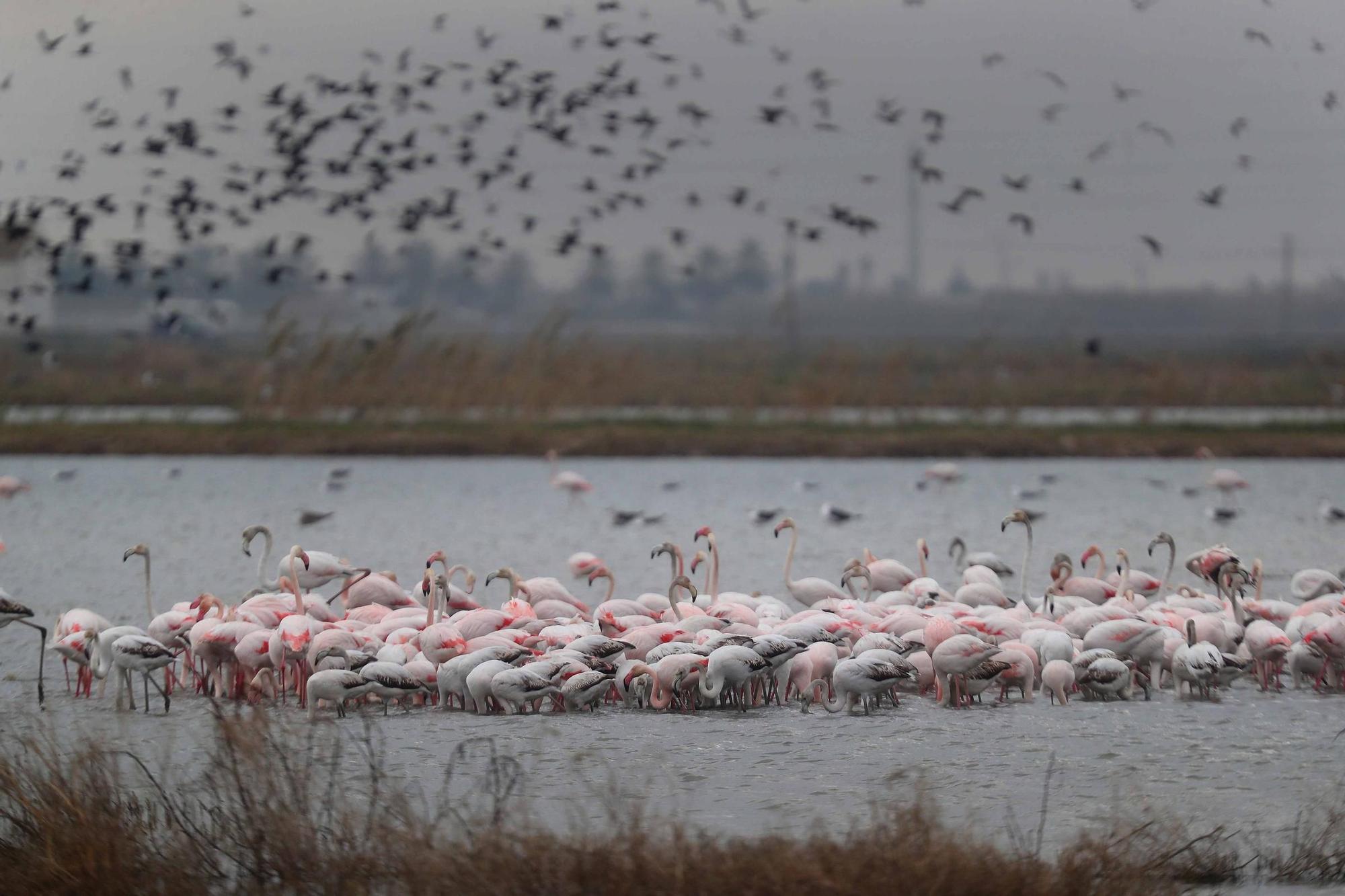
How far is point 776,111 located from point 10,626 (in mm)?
10678

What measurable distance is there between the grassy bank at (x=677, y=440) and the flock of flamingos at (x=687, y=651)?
1598 cm

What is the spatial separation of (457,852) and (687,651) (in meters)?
3.48

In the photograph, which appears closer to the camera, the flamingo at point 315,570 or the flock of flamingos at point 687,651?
the flock of flamingos at point 687,651

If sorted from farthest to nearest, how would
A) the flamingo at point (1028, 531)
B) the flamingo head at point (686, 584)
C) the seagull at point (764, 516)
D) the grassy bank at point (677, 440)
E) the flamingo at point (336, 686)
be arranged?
the grassy bank at point (677, 440)
the seagull at point (764, 516)
the flamingo at point (1028, 531)
the flamingo head at point (686, 584)
the flamingo at point (336, 686)

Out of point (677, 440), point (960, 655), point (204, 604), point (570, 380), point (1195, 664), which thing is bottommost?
point (677, 440)

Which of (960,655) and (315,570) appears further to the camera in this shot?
(315,570)

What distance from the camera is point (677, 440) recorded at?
26.0m

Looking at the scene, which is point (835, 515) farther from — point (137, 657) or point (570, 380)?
point (137, 657)

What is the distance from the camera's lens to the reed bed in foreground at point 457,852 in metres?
4.43

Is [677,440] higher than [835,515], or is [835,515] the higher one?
[677,440]

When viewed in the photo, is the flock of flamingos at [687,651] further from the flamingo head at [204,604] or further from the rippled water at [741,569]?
the rippled water at [741,569]

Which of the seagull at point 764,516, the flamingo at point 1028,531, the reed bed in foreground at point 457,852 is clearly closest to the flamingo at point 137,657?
the reed bed in foreground at point 457,852

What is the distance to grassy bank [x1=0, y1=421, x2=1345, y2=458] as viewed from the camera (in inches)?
994

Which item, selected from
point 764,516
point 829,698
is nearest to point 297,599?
point 829,698
